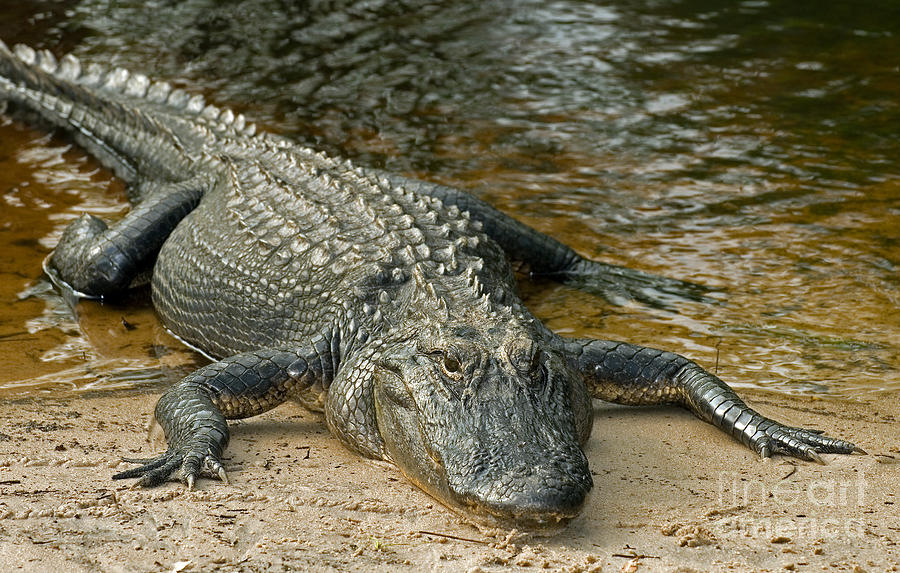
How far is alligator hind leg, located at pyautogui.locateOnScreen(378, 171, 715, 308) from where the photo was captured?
19.8 feet


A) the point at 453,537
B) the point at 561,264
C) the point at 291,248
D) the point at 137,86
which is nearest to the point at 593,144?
the point at 561,264

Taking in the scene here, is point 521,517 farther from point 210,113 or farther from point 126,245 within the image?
point 210,113

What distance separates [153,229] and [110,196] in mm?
1747

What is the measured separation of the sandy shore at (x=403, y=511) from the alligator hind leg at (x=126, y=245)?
168 centimetres

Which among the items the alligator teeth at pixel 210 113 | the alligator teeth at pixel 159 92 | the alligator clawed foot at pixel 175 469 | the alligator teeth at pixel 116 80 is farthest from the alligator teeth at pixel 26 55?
the alligator clawed foot at pixel 175 469

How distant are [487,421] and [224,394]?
4.32 feet

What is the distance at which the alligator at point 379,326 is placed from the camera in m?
3.53

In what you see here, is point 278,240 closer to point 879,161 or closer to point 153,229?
point 153,229

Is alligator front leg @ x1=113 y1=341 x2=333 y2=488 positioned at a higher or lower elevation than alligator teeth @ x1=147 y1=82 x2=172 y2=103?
lower

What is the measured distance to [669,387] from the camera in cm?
452

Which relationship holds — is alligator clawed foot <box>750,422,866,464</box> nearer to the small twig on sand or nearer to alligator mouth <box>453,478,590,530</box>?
alligator mouth <box>453,478,590,530</box>

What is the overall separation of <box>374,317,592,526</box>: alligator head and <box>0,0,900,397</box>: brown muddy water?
1629 millimetres

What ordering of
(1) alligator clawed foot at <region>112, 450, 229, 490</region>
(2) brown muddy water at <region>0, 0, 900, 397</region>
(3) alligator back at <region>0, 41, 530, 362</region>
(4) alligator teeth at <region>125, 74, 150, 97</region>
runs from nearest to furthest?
(1) alligator clawed foot at <region>112, 450, 229, 490</region> < (3) alligator back at <region>0, 41, 530, 362</region> < (2) brown muddy water at <region>0, 0, 900, 397</region> < (4) alligator teeth at <region>125, 74, 150, 97</region>

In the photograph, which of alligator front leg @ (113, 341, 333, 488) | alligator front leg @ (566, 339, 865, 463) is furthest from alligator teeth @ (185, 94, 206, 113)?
alligator front leg @ (566, 339, 865, 463)
